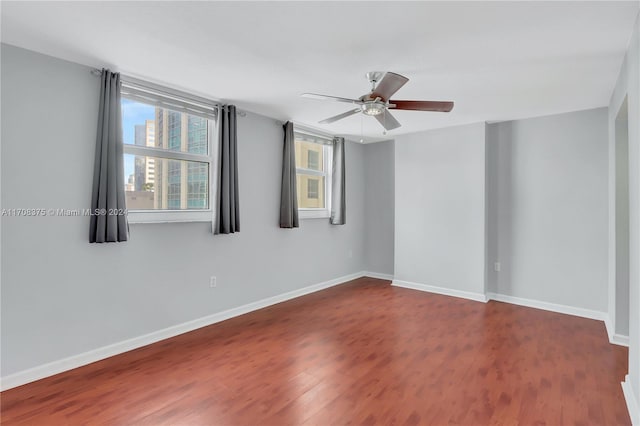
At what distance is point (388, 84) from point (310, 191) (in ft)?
9.81

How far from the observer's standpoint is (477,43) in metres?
2.34

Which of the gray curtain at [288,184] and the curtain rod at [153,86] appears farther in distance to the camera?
the gray curtain at [288,184]

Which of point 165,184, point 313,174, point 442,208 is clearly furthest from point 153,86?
point 442,208

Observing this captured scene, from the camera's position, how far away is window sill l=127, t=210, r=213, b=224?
3.15 m

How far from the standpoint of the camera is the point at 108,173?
9.21 ft

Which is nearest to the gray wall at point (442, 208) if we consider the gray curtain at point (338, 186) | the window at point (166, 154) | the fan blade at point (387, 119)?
the gray curtain at point (338, 186)

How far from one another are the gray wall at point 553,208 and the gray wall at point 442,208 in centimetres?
28

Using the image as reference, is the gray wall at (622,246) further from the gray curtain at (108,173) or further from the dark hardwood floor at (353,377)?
the gray curtain at (108,173)

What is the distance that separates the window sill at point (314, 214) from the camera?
16.6ft

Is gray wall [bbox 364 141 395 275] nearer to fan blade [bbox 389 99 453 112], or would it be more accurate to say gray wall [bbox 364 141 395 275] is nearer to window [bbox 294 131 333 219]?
window [bbox 294 131 333 219]

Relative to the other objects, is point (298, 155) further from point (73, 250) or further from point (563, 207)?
point (563, 207)

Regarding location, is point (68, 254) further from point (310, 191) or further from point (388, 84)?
point (310, 191)

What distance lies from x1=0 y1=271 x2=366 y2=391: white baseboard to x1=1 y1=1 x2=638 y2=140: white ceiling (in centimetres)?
243

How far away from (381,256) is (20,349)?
494 centimetres
